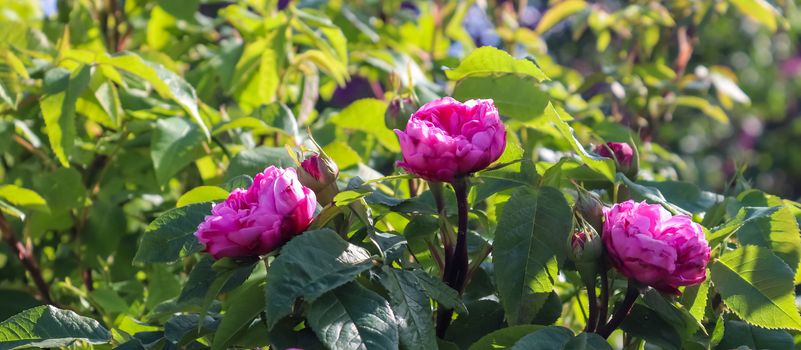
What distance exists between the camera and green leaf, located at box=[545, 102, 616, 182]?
35.6 inches

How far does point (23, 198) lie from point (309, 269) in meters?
0.70

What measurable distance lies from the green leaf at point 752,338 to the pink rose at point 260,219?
0.45m

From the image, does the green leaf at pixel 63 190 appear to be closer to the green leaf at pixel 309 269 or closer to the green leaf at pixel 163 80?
the green leaf at pixel 163 80

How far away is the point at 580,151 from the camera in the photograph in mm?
919

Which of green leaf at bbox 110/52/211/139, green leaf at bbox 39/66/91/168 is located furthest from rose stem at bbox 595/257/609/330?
green leaf at bbox 39/66/91/168

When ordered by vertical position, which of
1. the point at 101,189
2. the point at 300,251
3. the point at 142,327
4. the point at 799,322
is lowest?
the point at 101,189

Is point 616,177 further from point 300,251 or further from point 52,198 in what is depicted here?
point 52,198

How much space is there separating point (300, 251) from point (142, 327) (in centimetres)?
36

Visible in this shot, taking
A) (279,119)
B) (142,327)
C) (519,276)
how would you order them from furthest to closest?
(279,119), (142,327), (519,276)

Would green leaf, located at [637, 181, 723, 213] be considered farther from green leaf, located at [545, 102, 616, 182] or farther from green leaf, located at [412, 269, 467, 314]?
green leaf, located at [412, 269, 467, 314]

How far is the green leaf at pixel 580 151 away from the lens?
904 mm

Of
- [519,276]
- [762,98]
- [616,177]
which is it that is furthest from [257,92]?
[762,98]

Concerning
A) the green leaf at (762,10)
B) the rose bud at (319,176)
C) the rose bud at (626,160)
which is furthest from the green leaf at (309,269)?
the green leaf at (762,10)

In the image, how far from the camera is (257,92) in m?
1.65
